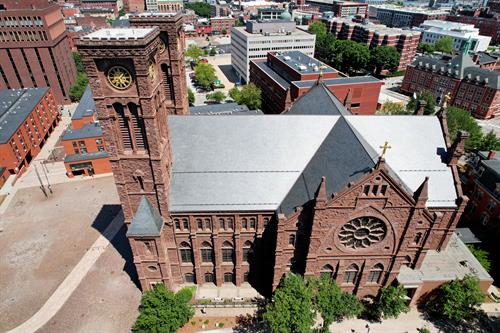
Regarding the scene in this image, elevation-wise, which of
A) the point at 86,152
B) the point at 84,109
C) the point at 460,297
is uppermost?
the point at 84,109

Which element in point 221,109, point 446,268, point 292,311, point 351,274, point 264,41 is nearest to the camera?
point 292,311

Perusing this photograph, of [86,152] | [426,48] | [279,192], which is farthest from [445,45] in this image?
[86,152]

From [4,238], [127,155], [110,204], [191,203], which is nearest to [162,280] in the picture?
[191,203]

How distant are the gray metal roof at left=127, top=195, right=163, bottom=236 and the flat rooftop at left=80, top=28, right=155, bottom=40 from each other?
19091mm

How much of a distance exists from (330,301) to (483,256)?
92.5ft

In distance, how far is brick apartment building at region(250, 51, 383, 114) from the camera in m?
92.4

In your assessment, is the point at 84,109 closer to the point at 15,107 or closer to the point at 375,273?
the point at 15,107

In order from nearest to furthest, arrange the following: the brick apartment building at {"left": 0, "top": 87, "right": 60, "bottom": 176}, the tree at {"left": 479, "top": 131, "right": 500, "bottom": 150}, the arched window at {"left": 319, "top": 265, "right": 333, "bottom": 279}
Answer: the arched window at {"left": 319, "top": 265, "right": 333, "bottom": 279} → the brick apartment building at {"left": 0, "top": 87, "right": 60, "bottom": 176} → the tree at {"left": 479, "top": 131, "right": 500, "bottom": 150}

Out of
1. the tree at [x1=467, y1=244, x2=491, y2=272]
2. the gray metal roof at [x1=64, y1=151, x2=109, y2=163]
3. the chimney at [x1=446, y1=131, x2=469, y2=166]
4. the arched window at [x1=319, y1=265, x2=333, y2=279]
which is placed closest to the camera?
the chimney at [x1=446, y1=131, x2=469, y2=166]

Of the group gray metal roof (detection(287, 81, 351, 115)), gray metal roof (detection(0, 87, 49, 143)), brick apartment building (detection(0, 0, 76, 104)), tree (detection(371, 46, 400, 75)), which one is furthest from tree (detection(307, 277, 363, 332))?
tree (detection(371, 46, 400, 75))

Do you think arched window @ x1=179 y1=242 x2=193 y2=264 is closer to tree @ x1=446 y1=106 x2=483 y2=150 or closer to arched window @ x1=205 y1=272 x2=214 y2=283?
arched window @ x1=205 y1=272 x2=214 y2=283

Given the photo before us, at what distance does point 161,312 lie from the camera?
131 ft

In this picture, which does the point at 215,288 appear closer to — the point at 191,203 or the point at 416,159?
the point at 191,203

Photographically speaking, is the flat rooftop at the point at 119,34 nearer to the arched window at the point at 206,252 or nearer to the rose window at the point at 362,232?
the arched window at the point at 206,252
